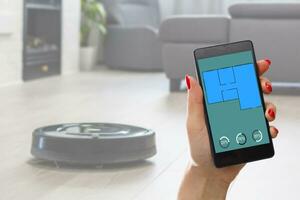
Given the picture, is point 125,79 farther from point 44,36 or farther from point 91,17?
point 91,17

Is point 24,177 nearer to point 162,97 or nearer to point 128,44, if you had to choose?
point 162,97

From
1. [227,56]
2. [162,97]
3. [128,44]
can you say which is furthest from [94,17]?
[227,56]

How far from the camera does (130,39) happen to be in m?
5.49

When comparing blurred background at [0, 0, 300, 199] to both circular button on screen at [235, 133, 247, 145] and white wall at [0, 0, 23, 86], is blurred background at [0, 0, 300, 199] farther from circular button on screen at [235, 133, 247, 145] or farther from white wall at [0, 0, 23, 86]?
circular button on screen at [235, 133, 247, 145]

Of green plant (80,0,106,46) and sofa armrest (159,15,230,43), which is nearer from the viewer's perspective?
sofa armrest (159,15,230,43)

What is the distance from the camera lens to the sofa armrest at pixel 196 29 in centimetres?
375

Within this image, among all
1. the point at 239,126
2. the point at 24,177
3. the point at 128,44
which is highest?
the point at 239,126

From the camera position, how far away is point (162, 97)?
3484 millimetres

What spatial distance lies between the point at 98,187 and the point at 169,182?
0.17 metres

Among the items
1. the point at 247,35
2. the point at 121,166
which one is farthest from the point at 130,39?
the point at 121,166

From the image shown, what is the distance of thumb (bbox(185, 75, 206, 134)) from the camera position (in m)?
0.99

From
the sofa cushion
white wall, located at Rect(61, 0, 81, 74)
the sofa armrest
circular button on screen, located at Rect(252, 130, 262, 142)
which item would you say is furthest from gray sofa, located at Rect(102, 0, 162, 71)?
circular button on screen, located at Rect(252, 130, 262, 142)

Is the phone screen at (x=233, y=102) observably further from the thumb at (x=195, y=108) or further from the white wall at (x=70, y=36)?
the white wall at (x=70, y=36)

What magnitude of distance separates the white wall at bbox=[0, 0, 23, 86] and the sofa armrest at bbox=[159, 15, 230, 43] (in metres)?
0.91
